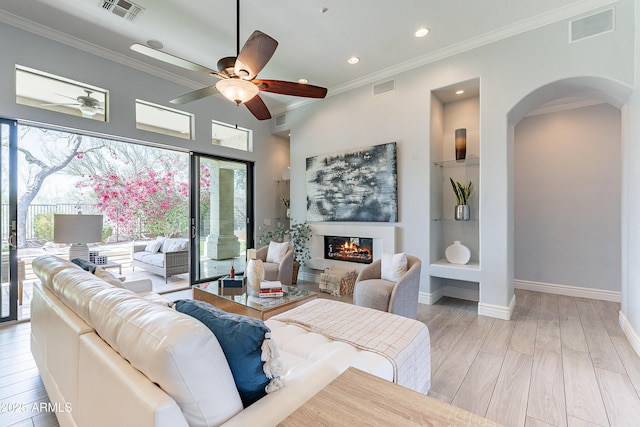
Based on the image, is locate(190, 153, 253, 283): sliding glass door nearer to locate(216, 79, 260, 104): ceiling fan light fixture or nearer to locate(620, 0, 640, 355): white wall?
locate(216, 79, 260, 104): ceiling fan light fixture

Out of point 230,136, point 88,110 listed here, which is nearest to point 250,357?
point 88,110

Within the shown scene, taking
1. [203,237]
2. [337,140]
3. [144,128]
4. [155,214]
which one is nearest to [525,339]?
[337,140]

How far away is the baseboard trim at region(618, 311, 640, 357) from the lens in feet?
8.48

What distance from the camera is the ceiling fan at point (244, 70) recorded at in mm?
2197

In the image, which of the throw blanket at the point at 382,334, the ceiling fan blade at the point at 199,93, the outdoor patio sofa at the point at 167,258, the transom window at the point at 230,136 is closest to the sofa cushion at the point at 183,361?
the throw blanket at the point at 382,334

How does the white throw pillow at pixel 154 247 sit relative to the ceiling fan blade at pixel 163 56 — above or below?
below

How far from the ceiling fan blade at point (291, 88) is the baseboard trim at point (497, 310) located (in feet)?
10.5

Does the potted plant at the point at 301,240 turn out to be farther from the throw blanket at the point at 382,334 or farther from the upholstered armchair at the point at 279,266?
the throw blanket at the point at 382,334

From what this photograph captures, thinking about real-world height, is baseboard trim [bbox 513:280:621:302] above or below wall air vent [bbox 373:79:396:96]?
below

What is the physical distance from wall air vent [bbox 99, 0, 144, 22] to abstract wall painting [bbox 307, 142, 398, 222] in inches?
123

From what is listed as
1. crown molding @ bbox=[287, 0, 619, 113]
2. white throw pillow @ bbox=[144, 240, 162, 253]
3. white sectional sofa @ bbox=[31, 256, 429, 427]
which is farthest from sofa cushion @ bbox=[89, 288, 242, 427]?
white throw pillow @ bbox=[144, 240, 162, 253]

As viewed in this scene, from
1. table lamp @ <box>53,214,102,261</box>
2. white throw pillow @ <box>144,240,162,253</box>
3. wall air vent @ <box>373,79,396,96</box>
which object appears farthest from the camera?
white throw pillow @ <box>144,240,162,253</box>

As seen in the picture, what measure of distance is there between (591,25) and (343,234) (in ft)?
12.7

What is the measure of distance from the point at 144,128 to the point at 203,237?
193 centimetres
